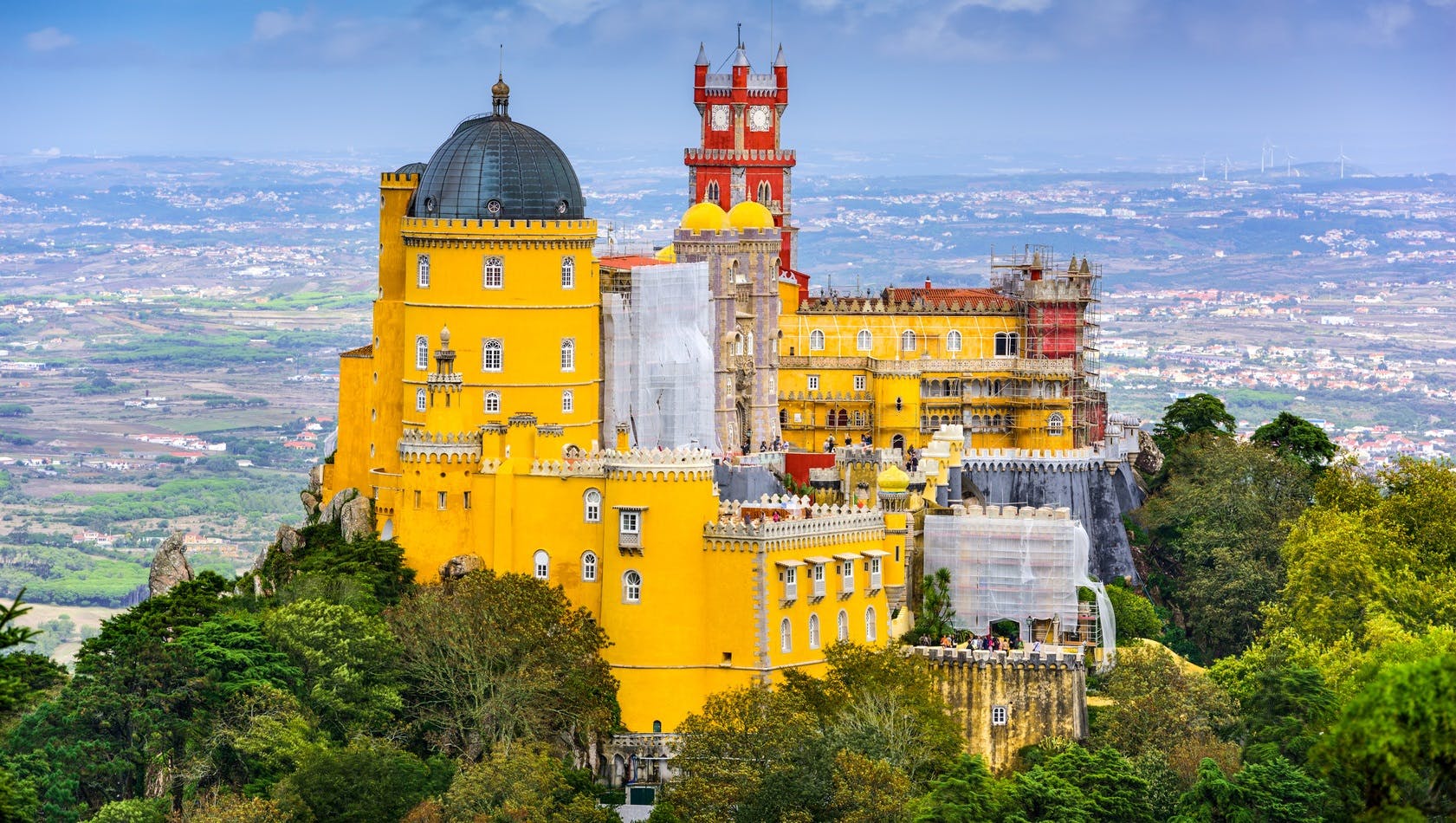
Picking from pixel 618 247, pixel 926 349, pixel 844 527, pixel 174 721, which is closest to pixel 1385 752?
pixel 844 527

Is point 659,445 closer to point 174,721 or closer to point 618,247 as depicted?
point 174,721

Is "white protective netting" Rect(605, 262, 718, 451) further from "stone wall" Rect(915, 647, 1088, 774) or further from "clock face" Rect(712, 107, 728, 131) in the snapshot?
"clock face" Rect(712, 107, 728, 131)

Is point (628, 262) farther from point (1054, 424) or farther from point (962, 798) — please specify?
point (962, 798)

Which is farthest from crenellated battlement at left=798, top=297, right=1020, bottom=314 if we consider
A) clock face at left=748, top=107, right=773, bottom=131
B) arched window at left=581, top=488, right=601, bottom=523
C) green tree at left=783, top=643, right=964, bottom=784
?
green tree at left=783, top=643, right=964, bottom=784

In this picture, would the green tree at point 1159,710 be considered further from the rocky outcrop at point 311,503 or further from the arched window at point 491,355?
the rocky outcrop at point 311,503

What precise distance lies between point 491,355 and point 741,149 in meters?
37.4

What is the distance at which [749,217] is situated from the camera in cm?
11594

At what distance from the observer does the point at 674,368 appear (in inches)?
4338

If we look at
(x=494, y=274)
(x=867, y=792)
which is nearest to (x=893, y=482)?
(x=494, y=274)

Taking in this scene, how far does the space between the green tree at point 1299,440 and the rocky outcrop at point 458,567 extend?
44.6 m

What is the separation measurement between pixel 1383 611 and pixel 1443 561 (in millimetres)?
6274

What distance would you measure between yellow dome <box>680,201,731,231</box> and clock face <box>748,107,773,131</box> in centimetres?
2339

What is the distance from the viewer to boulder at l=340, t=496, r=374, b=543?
100 m

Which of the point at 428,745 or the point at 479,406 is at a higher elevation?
the point at 479,406
